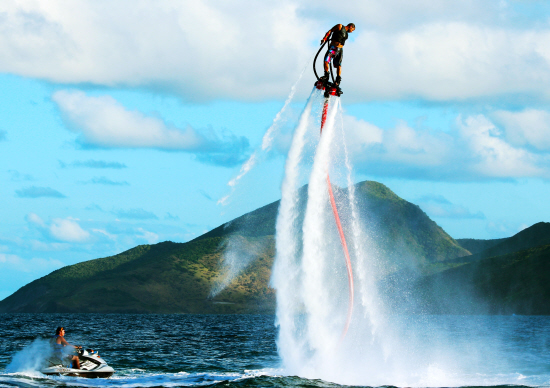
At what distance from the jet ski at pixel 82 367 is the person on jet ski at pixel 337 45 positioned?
26.7 metres

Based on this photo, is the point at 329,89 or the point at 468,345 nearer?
the point at 329,89

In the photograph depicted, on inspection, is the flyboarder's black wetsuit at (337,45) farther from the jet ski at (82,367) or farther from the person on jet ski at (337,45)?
the jet ski at (82,367)

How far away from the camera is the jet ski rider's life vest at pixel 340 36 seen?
3512cm

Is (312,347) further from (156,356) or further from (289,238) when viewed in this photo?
(156,356)

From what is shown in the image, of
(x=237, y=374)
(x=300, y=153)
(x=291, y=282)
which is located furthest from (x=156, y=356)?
(x=300, y=153)

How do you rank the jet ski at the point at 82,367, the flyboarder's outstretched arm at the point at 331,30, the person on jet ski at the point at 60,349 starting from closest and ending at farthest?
A: the flyboarder's outstretched arm at the point at 331,30 → the jet ski at the point at 82,367 → the person on jet ski at the point at 60,349

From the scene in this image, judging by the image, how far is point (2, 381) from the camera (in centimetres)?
4038

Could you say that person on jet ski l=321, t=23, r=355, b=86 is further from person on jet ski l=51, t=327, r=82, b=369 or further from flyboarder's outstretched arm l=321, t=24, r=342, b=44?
person on jet ski l=51, t=327, r=82, b=369

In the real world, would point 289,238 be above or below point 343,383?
above

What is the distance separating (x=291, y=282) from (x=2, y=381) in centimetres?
2097

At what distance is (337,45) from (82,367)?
29.3 m

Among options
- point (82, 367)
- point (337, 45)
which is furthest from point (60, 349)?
point (337, 45)

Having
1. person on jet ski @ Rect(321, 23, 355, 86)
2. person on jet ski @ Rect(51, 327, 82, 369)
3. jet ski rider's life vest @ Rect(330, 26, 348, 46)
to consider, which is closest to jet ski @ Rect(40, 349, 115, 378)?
person on jet ski @ Rect(51, 327, 82, 369)

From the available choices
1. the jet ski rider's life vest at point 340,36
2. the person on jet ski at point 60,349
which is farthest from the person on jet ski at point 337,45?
the person on jet ski at point 60,349
